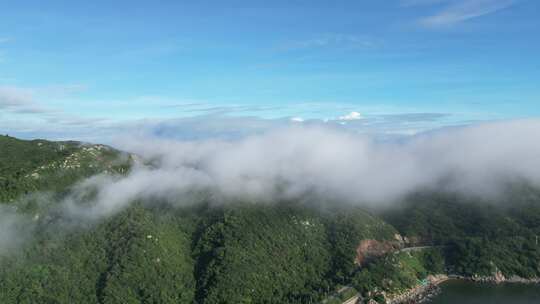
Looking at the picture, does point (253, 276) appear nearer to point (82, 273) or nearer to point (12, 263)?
point (82, 273)

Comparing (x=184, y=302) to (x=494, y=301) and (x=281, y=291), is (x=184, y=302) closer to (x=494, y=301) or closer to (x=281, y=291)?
(x=281, y=291)

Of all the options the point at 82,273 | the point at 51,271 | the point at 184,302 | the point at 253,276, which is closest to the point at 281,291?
the point at 253,276

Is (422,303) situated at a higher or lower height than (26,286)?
lower

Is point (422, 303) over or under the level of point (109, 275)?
under

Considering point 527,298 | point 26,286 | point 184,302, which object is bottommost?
point 527,298

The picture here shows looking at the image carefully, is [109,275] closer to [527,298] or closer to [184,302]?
[184,302]

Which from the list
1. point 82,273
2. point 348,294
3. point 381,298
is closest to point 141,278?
point 82,273

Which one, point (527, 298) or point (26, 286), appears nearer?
point (26, 286)

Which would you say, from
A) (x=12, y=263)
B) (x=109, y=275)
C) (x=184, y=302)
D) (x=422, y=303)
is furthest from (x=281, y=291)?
(x=12, y=263)
